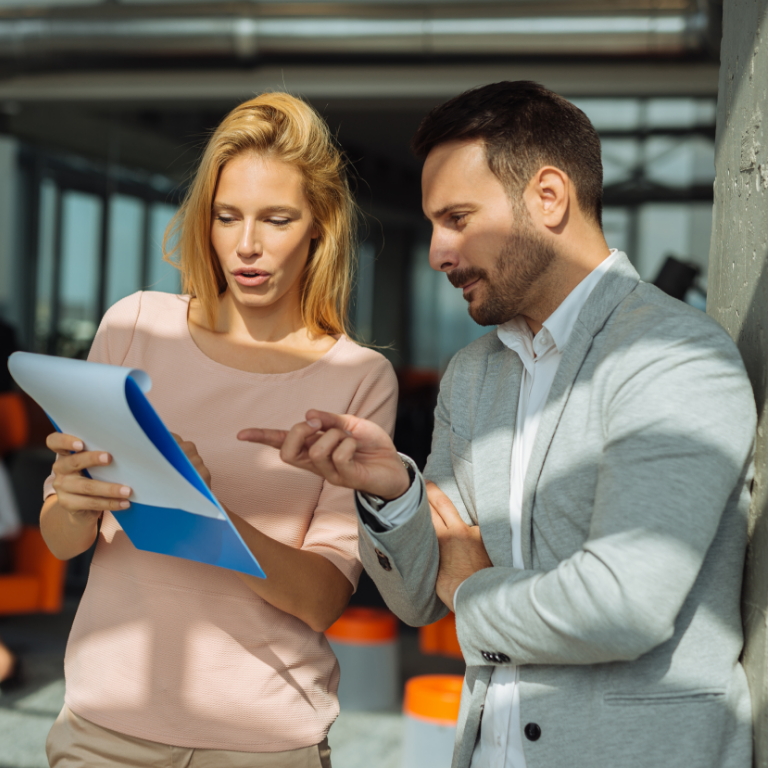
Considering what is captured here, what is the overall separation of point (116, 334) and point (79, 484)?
451 millimetres

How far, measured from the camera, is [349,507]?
1.65 meters

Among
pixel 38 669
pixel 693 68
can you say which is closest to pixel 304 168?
pixel 38 669

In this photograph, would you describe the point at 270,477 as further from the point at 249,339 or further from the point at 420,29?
the point at 420,29

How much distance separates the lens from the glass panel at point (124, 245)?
21.5 feet

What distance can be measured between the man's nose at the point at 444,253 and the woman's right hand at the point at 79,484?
659 mm

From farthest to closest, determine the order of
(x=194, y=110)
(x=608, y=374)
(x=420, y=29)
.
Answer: (x=194, y=110), (x=420, y=29), (x=608, y=374)

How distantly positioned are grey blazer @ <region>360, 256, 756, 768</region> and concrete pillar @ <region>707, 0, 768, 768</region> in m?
0.03

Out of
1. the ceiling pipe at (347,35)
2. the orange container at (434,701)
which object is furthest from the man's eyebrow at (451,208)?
the ceiling pipe at (347,35)

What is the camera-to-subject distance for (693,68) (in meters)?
5.44

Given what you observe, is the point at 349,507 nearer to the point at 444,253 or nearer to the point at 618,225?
the point at 444,253

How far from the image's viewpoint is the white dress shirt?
1321 mm

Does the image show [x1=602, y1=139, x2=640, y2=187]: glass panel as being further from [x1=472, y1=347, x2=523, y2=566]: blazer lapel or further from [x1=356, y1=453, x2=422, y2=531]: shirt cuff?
[x1=356, y1=453, x2=422, y2=531]: shirt cuff

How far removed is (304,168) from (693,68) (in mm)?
4586

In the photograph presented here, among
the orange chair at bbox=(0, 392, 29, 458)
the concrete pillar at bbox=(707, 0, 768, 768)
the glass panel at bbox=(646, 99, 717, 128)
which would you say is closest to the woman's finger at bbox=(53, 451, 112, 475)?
the concrete pillar at bbox=(707, 0, 768, 768)
